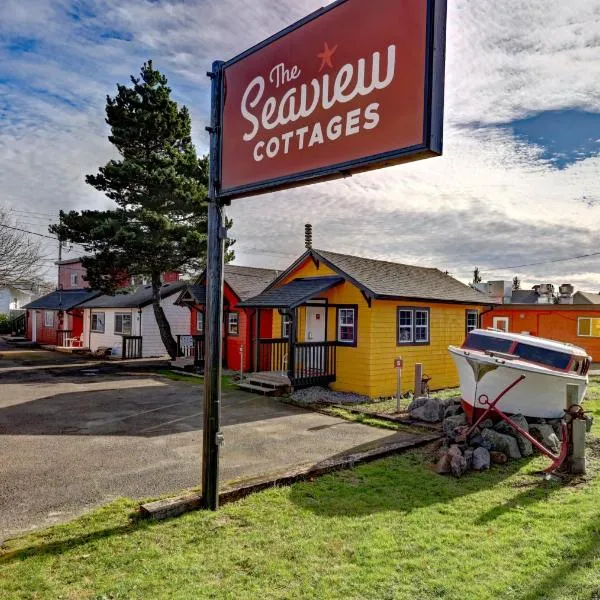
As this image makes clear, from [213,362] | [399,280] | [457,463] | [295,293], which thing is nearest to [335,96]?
[213,362]

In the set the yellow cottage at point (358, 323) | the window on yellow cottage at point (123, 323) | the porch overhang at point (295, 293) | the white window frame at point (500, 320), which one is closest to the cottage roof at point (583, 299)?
the white window frame at point (500, 320)

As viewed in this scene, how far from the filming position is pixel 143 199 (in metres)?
21.3

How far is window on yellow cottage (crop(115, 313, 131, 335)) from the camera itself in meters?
25.1

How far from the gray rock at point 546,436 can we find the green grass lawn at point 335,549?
2.00m

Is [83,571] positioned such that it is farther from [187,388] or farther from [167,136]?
[167,136]

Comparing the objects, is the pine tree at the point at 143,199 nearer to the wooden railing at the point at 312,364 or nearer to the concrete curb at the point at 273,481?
the wooden railing at the point at 312,364

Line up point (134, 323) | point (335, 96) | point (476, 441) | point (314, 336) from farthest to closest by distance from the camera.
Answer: point (134, 323), point (314, 336), point (476, 441), point (335, 96)

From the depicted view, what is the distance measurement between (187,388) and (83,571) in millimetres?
10898

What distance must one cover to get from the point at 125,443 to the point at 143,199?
15.6 metres

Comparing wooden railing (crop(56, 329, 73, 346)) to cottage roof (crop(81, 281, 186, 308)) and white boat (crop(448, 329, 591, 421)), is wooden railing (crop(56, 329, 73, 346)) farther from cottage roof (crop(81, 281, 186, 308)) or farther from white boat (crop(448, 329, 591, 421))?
white boat (crop(448, 329, 591, 421))

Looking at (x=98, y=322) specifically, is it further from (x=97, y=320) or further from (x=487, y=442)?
(x=487, y=442)

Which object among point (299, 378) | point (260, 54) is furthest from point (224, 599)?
point (299, 378)

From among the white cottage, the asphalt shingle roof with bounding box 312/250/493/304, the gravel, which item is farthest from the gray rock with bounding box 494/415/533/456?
the white cottage

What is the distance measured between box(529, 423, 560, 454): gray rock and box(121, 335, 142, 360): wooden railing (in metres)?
19.9
